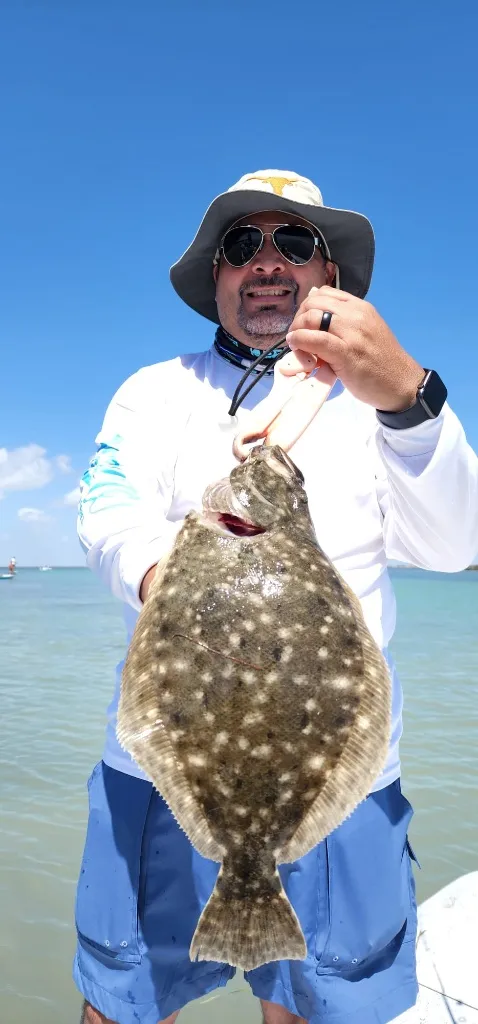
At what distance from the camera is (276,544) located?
5.61 ft

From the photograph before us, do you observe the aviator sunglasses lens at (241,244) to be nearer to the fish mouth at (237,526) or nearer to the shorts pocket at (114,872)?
the fish mouth at (237,526)

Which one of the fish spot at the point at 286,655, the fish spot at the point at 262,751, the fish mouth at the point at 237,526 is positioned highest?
the fish mouth at the point at 237,526

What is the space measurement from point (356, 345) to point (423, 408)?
1.09 ft

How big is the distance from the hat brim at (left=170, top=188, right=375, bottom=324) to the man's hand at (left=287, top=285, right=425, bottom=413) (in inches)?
49.8

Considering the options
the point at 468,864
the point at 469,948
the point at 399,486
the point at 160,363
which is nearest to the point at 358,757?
the point at 399,486

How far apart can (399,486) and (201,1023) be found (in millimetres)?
3862

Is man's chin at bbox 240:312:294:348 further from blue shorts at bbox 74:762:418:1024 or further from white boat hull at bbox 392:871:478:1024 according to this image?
white boat hull at bbox 392:871:478:1024

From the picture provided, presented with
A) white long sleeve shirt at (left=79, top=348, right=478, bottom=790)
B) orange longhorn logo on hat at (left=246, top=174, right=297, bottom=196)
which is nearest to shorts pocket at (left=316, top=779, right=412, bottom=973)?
white long sleeve shirt at (left=79, top=348, right=478, bottom=790)

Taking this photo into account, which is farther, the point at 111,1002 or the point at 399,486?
the point at 111,1002

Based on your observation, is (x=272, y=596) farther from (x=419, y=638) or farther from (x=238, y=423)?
(x=419, y=638)

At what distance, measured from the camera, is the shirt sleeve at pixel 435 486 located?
2.18 meters

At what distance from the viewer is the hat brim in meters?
3.08

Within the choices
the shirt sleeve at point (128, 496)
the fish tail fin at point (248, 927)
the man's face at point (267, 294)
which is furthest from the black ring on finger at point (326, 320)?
the fish tail fin at point (248, 927)

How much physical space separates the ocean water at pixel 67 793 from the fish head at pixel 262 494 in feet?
13.3
